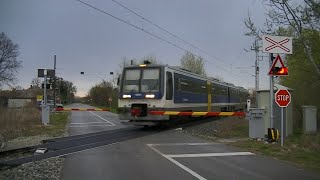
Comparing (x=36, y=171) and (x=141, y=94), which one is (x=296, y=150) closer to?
(x=36, y=171)

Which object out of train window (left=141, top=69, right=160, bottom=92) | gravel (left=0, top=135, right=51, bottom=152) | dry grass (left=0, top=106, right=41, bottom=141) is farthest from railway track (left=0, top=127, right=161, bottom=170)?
dry grass (left=0, top=106, right=41, bottom=141)

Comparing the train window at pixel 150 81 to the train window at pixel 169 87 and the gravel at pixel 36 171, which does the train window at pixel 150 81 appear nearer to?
the train window at pixel 169 87

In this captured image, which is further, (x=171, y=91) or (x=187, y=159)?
(x=171, y=91)

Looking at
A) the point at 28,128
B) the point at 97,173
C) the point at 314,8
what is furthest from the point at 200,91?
the point at 97,173

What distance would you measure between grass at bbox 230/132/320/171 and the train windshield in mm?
7868

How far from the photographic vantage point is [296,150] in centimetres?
1528

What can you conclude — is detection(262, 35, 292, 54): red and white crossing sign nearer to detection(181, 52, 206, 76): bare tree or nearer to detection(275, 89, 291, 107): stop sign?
detection(275, 89, 291, 107): stop sign

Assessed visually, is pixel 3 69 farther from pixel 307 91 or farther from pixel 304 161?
pixel 304 161

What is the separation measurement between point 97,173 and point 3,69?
93450 mm

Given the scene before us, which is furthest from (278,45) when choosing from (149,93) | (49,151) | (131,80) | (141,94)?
(131,80)

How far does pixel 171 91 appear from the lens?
2494 cm

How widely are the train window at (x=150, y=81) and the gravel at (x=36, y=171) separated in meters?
11.8

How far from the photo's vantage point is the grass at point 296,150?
13.1 meters

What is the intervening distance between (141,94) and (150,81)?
834 millimetres
